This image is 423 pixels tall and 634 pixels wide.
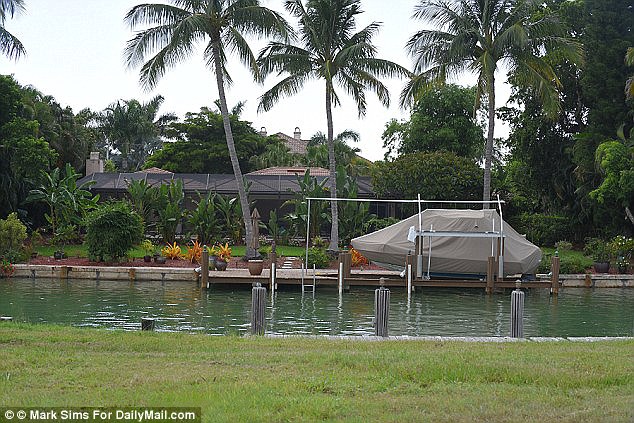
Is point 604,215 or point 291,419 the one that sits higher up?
point 604,215

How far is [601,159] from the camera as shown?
31.3 m

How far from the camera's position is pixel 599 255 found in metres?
28.9

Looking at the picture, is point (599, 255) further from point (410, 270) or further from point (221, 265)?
point (221, 265)

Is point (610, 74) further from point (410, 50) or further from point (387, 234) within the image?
point (387, 234)

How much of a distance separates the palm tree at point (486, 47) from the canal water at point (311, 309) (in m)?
8.17

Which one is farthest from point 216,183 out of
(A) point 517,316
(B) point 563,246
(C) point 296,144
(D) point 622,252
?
(C) point 296,144

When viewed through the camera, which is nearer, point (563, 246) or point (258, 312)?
point (258, 312)

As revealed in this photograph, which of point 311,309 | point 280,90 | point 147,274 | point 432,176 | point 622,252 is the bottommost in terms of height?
point 311,309

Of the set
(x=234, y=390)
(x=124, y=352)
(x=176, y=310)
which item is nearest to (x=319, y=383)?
(x=234, y=390)

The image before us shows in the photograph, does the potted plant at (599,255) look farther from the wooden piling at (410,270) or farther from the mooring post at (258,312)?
the mooring post at (258,312)

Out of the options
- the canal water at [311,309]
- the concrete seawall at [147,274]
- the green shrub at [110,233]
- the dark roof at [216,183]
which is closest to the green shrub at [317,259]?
the concrete seawall at [147,274]

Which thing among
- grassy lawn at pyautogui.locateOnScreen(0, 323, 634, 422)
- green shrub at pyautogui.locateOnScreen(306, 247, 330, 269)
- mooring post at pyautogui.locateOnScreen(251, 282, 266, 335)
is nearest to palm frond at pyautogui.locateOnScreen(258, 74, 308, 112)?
green shrub at pyautogui.locateOnScreen(306, 247, 330, 269)

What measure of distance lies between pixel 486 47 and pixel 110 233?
15777 mm

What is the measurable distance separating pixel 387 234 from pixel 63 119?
26.9m
